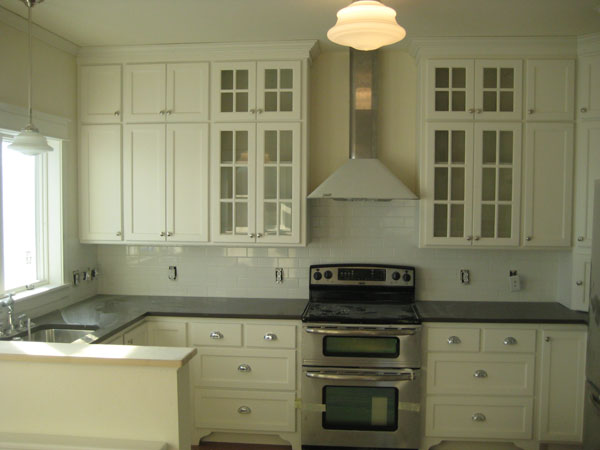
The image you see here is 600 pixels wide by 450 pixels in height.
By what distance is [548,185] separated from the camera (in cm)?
323

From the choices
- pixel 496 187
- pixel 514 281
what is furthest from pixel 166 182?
pixel 514 281

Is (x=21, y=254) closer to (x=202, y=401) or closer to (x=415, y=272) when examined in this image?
(x=202, y=401)

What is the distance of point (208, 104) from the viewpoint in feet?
11.0

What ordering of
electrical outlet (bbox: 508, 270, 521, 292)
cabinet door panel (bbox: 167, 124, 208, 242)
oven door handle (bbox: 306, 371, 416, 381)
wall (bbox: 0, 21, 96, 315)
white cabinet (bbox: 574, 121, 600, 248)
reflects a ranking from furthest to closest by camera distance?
electrical outlet (bbox: 508, 270, 521, 292) → cabinet door panel (bbox: 167, 124, 208, 242) → white cabinet (bbox: 574, 121, 600, 248) → oven door handle (bbox: 306, 371, 416, 381) → wall (bbox: 0, 21, 96, 315)

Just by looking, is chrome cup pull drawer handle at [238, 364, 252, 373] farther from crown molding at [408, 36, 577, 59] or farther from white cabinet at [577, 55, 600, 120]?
white cabinet at [577, 55, 600, 120]

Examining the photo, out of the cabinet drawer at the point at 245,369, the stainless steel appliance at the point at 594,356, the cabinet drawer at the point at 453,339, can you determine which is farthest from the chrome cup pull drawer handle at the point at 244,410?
the stainless steel appliance at the point at 594,356

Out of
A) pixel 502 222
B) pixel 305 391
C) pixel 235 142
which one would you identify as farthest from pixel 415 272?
pixel 235 142

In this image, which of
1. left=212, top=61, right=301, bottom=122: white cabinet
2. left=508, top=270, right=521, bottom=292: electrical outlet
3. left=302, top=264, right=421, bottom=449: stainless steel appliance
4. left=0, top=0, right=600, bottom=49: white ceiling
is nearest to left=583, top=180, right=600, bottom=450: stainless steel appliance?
left=508, top=270, right=521, bottom=292: electrical outlet

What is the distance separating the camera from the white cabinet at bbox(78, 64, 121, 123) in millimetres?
3432

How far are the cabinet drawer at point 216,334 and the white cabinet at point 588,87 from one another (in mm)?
2657

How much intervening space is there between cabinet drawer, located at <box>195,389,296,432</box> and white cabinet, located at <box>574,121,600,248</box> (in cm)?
219

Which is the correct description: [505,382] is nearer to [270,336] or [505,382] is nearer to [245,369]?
[270,336]

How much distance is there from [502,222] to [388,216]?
78cm

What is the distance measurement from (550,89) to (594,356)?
170 cm
